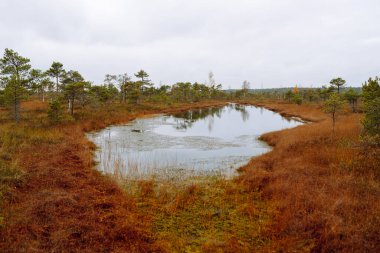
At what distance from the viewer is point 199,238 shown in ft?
25.4

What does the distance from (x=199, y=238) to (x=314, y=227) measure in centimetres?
326

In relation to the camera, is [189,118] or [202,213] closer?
[202,213]

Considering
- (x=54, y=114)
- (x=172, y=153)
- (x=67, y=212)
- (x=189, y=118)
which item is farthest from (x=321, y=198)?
(x=189, y=118)

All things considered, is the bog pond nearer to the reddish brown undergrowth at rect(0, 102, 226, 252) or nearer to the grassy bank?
the grassy bank

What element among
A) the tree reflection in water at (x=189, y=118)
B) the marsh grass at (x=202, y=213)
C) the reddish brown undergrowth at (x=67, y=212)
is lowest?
the marsh grass at (x=202, y=213)

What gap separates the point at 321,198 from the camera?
895cm

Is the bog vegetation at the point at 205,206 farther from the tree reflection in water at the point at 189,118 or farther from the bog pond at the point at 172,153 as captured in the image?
the tree reflection in water at the point at 189,118

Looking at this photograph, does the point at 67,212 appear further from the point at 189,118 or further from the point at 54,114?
the point at 189,118

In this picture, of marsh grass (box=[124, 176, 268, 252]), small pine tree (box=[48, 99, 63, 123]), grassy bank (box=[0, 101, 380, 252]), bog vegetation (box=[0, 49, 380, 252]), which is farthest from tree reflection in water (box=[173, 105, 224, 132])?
marsh grass (box=[124, 176, 268, 252])

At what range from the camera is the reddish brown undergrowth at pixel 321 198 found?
6.88 m

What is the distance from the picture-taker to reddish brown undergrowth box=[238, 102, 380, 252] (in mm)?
6883

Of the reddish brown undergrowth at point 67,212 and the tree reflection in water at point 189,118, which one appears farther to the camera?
the tree reflection in water at point 189,118

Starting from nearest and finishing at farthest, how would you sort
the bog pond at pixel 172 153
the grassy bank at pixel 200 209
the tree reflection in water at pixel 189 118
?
the grassy bank at pixel 200 209, the bog pond at pixel 172 153, the tree reflection in water at pixel 189 118

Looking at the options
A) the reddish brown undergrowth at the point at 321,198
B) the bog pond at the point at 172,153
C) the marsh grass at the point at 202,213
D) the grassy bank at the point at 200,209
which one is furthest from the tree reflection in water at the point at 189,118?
the marsh grass at the point at 202,213
